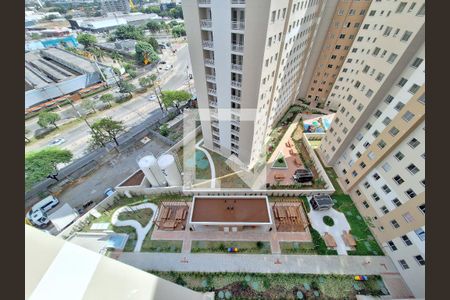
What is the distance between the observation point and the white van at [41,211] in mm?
25281

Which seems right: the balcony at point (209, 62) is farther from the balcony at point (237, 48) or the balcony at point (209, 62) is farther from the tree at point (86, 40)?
the tree at point (86, 40)

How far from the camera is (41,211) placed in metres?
26.0

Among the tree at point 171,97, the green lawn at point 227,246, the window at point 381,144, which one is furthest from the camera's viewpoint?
the tree at point 171,97

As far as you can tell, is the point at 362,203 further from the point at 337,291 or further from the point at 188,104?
the point at 188,104

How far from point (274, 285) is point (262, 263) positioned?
2374 mm

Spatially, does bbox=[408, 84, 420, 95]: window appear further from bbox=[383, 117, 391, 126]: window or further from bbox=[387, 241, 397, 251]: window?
bbox=[387, 241, 397, 251]: window

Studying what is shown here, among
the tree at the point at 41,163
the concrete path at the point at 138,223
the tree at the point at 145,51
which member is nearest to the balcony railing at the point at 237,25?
the concrete path at the point at 138,223

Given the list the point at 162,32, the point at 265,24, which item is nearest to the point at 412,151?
the point at 265,24

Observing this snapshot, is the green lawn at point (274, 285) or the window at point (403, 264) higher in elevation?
the window at point (403, 264)

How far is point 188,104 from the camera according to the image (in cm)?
4903

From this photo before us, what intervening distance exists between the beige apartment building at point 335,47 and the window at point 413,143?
93.5 ft

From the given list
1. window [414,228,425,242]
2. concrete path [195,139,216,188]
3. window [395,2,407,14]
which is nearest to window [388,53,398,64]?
window [395,2,407,14]

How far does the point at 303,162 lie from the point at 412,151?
49.8 ft

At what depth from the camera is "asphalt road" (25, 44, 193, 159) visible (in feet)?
125
